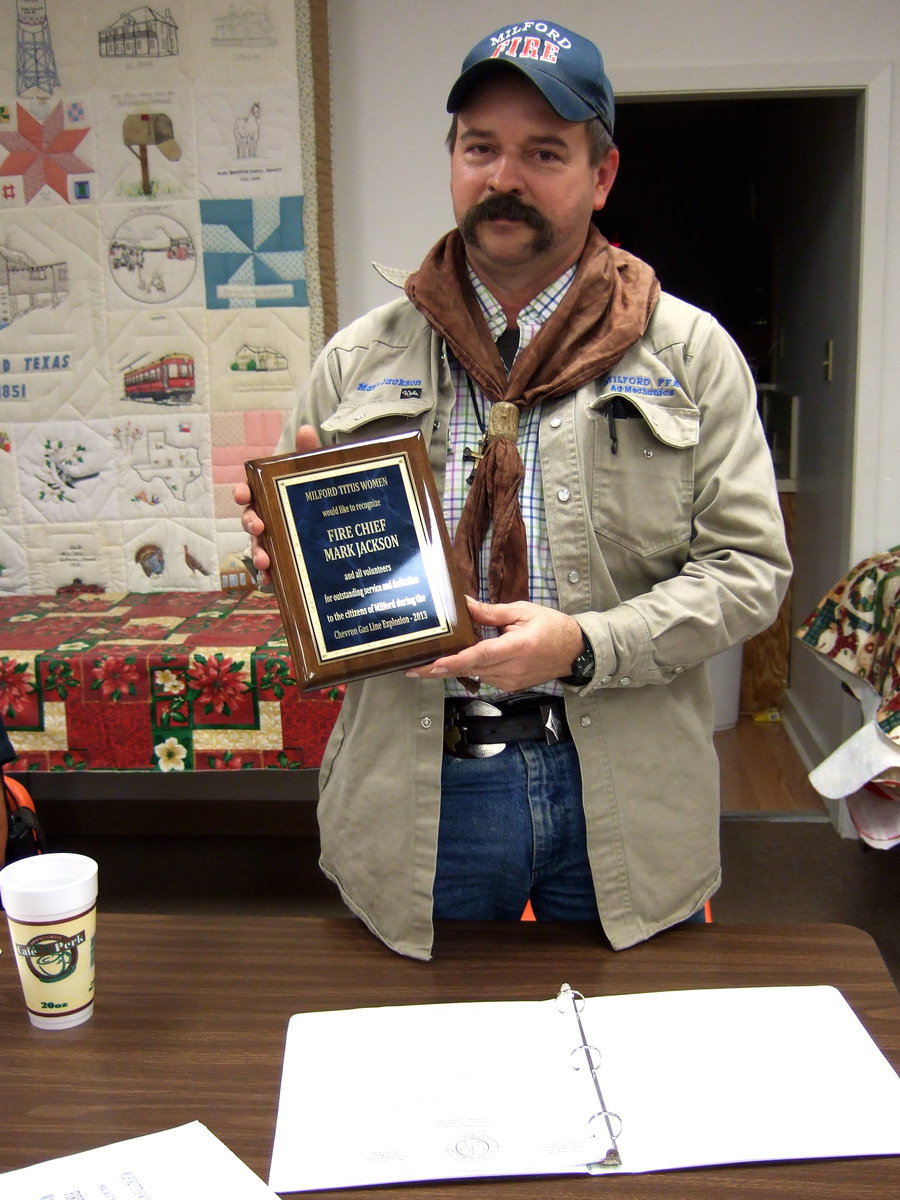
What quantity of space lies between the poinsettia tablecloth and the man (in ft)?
4.28

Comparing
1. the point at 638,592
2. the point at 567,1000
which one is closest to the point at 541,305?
the point at 638,592

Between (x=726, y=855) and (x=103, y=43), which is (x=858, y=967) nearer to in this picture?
(x=726, y=855)

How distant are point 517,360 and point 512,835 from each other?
0.55 metres

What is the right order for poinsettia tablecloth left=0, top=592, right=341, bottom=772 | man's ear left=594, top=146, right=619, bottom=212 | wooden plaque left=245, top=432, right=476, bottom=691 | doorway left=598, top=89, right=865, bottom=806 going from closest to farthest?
wooden plaque left=245, top=432, right=476, bottom=691
man's ear left=594, top=146, right=619, bottom=212
poinsettia tablecloth left=0, top=592, right=341, bottom=772
doorway left=598, top=89, right=865, bottom=806

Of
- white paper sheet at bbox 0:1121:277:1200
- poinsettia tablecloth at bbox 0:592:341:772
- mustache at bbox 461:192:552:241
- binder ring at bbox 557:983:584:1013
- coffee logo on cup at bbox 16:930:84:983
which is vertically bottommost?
poinsettia tablecloth at bbox 0:592:341:772

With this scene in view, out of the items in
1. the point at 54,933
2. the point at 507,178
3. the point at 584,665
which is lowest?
the point at 54,933

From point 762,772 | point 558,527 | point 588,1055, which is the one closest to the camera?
point 588,1055

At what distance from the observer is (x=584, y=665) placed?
113 centimetres

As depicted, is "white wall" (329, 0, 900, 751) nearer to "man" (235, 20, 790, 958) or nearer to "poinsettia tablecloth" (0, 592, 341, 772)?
"poinsettia tablecloth" (0, 592, 341, 772)

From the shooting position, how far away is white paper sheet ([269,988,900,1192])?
80 centimetres

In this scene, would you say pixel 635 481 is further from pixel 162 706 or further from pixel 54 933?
pixel 162 706

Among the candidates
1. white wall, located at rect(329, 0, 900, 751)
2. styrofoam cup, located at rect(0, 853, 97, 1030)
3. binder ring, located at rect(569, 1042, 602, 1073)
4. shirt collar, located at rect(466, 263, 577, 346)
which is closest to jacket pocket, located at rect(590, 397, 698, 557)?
shirt collar, located at rect(466, 263, 577, 346)

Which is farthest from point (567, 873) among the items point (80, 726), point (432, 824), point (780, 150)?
point (780, 150)

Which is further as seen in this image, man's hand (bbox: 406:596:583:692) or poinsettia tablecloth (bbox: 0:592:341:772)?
poinsettia tablecloth (bbox: 0:592:341:772)
